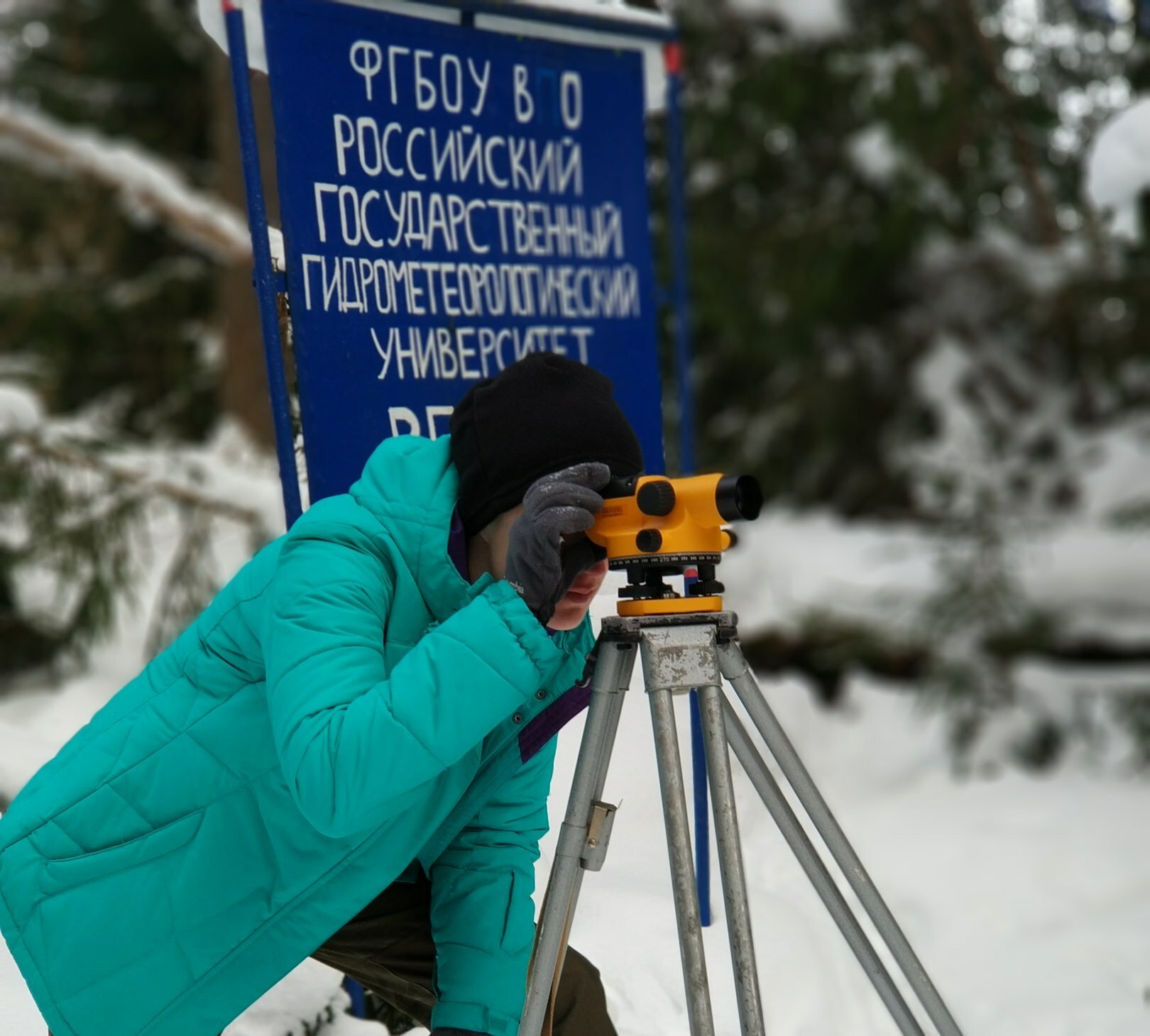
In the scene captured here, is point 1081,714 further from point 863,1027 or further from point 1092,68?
point 863,1027

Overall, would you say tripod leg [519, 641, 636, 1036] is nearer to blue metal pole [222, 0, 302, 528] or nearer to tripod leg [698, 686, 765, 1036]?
tripod leg [698, 686, 765, 1036]

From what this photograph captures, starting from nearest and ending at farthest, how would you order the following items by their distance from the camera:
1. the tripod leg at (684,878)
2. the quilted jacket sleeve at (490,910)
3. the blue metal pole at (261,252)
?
1. the tripod leg at (684,878)
2. the quilted jacket sleeve at (490,910)
3. the blue metal pole at (261,252)

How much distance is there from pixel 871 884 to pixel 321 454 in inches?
47.4

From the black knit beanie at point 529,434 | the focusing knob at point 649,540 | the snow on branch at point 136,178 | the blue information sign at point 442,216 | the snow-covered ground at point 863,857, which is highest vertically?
the snow on branch at point 136,178

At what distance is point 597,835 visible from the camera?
1.69m

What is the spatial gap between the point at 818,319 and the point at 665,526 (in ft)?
20.7

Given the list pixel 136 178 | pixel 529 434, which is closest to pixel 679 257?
pixel 529 434

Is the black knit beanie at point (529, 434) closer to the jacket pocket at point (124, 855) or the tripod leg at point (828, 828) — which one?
the tripod leg at point (828, 828)

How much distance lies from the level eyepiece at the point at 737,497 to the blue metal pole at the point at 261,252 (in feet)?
3.31

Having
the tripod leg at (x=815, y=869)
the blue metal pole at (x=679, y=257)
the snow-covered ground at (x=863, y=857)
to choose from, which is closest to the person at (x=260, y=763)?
the tripod leg at (x=815, y=869)

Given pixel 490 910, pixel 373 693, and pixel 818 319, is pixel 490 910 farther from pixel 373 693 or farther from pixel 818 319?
pixel 818 319

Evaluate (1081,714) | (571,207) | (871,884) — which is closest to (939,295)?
(1081,714)

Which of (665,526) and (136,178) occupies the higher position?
(136,178)

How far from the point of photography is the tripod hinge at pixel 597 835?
169 cm
